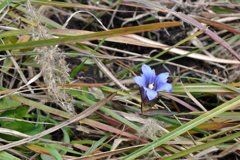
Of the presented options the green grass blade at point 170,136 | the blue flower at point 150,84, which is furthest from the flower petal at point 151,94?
the green grass blade at point 170,136

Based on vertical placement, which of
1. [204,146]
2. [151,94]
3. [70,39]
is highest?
[70,39]

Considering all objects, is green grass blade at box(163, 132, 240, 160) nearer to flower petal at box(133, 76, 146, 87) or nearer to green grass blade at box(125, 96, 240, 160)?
green grass blade at box(125, 96, 240, 160)

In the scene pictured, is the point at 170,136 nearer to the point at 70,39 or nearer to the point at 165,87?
the point at 165,87

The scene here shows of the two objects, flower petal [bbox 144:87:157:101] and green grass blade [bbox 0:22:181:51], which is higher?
green grass blade [bbox 0:22:181:51]

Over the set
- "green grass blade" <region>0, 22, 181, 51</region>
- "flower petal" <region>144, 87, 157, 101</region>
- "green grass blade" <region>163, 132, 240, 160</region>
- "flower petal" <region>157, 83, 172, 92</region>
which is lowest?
"green grass blade" <region>163, 132, 240, 160</region>

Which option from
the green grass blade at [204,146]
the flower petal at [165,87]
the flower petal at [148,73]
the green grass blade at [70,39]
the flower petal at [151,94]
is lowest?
the green grass blade at [204,146]

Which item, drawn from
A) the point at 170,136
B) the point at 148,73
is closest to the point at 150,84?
the point at 148,73

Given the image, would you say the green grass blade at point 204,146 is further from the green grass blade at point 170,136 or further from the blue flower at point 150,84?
the blue flower at point 150,84

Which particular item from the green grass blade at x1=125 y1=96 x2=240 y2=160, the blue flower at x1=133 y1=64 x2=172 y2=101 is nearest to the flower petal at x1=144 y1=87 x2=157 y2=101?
the blue flower at x1=133 y1=64 x2=172 y2=101

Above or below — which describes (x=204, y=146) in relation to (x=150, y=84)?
below
